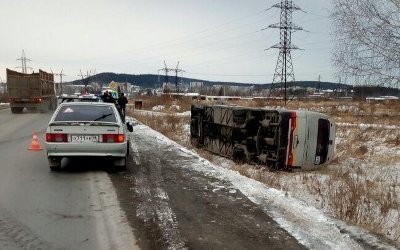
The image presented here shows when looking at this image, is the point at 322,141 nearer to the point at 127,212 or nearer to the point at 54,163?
the point at 54,163

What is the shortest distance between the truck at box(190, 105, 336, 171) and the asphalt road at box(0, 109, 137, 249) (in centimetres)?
432

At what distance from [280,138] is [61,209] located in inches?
254

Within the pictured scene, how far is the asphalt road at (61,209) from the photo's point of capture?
16.8 feet

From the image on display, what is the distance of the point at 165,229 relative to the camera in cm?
552

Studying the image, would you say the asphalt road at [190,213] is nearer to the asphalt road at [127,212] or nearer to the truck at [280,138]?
the asphalt road at [127,212]

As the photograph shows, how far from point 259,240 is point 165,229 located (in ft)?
3.84

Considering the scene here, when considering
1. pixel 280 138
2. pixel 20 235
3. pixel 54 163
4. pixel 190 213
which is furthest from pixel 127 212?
pixel 280 138

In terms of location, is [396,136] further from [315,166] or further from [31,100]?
[31,100]

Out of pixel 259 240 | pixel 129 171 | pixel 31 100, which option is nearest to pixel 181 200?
pixel 259 240

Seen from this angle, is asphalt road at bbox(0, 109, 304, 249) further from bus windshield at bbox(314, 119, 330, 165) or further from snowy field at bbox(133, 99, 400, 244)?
bus windshield at bbox(314, 119, 330, 165)

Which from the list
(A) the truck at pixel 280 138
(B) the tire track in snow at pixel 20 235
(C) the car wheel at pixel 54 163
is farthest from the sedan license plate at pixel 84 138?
(A) the truck at pixel 280 138

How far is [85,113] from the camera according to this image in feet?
31.7

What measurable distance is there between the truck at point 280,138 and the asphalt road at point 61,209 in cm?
432

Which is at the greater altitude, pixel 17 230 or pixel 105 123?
pixel 105 123
